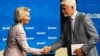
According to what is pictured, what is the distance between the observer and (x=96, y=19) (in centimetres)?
716

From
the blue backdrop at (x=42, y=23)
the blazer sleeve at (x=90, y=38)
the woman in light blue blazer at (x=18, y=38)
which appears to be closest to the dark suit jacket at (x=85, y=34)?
the blazer sleeve at (x=90, y=38)

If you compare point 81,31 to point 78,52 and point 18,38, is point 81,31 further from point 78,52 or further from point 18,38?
point 18,38

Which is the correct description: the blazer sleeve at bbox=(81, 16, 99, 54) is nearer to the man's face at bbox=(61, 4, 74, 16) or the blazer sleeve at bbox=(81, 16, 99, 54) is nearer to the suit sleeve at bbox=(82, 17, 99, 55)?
the suit sleeve at bbox=(82, 17, 99, 55)

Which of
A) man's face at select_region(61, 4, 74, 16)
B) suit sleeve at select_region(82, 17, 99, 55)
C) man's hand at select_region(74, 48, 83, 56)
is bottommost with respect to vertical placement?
man's hand at select_region(74, 48, 83, 56)

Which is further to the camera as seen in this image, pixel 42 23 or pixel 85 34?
pixel 42 23

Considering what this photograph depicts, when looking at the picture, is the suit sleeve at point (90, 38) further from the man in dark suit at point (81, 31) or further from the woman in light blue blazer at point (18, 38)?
the woman in light blue blazer at point (18, 38)

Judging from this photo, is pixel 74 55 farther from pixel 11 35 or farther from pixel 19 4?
pixel 19 4

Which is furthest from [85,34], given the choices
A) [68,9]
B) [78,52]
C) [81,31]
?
[68,9]

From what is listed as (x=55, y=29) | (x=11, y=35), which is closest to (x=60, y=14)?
(x=55, y=29)

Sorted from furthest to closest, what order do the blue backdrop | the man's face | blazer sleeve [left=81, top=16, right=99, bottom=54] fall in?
the blue backdrop
the man's face
blazer sleeve [left=81, top=16, right=99, bottom=54]

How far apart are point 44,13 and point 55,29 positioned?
1.37ft

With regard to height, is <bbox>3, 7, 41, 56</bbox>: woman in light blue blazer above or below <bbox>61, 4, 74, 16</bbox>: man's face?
below

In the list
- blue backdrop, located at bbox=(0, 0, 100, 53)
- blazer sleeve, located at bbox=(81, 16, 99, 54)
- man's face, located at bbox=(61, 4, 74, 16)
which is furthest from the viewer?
blue backdrop, located at bbox=(0, 0, 100, 53)

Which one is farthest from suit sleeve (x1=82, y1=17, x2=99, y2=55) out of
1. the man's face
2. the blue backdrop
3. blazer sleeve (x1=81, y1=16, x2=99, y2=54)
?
the blue backdrop
